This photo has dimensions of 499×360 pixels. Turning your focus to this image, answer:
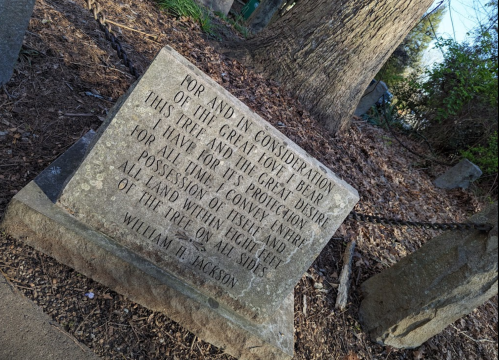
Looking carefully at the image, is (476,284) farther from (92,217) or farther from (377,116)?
(377,116)

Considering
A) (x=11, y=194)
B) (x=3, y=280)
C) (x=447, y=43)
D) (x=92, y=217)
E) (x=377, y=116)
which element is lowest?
(x=3, y=280)

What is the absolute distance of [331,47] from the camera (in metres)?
5.31

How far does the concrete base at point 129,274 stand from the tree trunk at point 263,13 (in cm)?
1115

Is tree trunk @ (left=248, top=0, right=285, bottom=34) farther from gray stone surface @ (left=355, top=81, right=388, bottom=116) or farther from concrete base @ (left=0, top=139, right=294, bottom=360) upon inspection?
concrete base @ (left=0, top=139, right=294, bottom=360)

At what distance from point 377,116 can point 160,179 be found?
302 inches

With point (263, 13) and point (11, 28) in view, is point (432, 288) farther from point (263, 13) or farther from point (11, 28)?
point (263, 13)

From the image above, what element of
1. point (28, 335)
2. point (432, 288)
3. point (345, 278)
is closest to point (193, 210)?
point (28, 335)

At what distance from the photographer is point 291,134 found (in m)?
4.93

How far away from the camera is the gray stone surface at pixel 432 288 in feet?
10.2

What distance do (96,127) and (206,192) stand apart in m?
1.71

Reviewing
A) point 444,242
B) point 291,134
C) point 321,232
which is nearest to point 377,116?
point 291,134

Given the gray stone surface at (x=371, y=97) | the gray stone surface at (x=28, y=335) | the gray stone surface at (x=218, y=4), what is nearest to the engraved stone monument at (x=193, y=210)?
the gray stone surface at (x=28, y=335)

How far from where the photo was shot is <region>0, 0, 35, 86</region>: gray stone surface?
3121 millimetres

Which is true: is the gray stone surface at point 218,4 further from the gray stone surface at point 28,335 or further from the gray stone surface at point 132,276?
the gray stone surface at point 28,335
